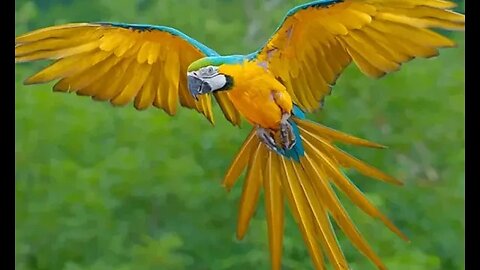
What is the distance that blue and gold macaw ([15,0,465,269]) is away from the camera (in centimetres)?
92

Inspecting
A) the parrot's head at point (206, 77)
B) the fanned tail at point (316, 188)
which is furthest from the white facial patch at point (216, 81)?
the fanned tail at point (316, 188)

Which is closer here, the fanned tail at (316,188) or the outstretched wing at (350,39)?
the outstretched wing at (350,39)

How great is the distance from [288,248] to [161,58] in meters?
0.47

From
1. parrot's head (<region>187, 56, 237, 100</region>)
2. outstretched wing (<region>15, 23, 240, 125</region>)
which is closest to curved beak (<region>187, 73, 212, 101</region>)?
parrot's head (<region>187, 56, 237, 100</region>)

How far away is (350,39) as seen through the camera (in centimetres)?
95

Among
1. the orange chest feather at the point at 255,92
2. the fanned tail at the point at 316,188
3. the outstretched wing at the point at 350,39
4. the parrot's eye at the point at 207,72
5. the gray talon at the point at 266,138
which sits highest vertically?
the outstretched wing at the point at 350,39

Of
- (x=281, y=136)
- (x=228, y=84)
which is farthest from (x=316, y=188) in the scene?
(x=228, y=84)

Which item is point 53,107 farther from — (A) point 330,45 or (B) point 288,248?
(A) point 330,45

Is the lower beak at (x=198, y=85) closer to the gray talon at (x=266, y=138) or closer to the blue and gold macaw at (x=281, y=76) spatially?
the blue and gold macaw at (x=281, y=76)

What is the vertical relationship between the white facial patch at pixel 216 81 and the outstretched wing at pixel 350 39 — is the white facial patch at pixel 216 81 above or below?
below

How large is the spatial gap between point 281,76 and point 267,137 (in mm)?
78

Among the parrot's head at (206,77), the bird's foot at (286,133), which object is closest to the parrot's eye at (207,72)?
the parrot's head at (206,77)

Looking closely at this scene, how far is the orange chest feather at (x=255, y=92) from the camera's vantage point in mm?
942

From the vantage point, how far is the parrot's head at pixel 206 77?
92 centimetres
